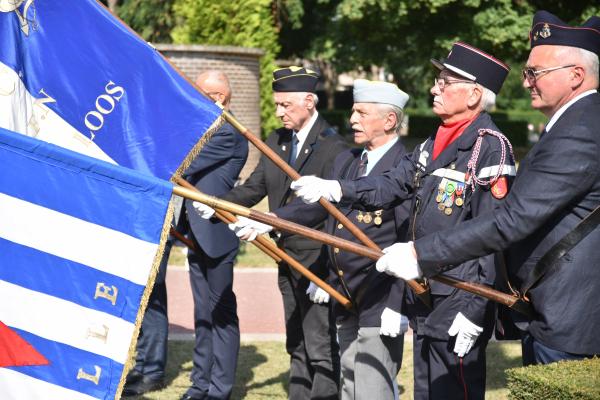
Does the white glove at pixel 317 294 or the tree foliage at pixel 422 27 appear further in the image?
the tree foliage at pixel 422 27

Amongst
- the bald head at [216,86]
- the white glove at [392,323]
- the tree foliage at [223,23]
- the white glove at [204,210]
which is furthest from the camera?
the tree foliage at [223,23]

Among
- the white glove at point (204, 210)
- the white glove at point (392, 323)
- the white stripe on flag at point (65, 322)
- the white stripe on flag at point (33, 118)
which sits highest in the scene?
the white stripe on flag at point (33, 118)

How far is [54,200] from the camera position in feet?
12.9

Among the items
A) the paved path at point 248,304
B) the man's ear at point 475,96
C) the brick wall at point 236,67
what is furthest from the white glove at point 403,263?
the brick wall at point 236,67

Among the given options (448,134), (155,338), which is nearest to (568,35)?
(448,134)

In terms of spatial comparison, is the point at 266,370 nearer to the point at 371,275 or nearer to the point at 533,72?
the point at 371,275

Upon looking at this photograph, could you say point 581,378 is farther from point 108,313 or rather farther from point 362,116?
point 362,116

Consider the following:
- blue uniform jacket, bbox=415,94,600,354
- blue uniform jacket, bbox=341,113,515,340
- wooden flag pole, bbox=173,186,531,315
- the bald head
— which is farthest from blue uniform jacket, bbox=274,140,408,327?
the bald head

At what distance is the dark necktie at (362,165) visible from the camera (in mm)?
5340

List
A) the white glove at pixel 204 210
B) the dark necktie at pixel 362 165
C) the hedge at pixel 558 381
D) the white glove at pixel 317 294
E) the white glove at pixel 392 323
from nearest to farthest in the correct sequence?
the hedge at pixel 558 381 → the white glove at pixel 392 323 → the dark necktie at pixel 362 165 → the white glove at pixel 317 294 → the white glove at pixel 204 210

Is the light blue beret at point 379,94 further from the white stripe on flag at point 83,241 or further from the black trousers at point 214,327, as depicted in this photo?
the white stripe on flag at point 83,241

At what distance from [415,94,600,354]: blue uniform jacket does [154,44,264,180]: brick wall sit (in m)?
13.1

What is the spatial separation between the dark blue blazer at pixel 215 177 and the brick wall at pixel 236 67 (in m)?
10.2

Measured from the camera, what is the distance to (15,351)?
402 centimetres
